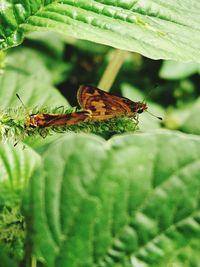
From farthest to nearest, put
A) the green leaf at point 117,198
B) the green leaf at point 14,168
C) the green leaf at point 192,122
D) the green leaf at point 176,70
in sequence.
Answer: the green leaf at point 176,70 < the green leaf at point 192,122 < the green leaf at point 14,168 < the green leaf at point 117,198

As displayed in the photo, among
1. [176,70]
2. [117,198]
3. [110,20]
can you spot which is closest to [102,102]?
[110,20]

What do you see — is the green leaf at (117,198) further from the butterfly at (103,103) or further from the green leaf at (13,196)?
the butterfly at (103,103)

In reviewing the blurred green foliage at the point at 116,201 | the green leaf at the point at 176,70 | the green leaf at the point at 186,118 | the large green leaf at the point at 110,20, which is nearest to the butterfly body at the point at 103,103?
the large green leaf at the point at 110,20

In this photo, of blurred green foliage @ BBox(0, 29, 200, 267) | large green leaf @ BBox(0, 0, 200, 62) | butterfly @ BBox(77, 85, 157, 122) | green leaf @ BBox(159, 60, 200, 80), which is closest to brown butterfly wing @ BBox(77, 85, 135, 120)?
butterfly @ BBox(77, 85, 157, 122)

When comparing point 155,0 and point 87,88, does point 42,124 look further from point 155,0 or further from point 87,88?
point 155,0

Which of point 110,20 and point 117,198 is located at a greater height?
point 110,20

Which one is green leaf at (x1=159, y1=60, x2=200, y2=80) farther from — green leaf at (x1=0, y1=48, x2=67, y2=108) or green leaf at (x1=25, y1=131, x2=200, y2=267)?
green leaf at (x1=25, y1=131, x2=200, y2=267)

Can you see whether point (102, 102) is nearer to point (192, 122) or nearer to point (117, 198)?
point (117, 198)
